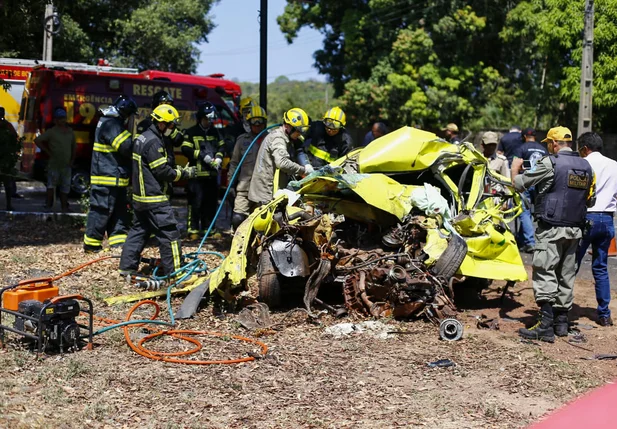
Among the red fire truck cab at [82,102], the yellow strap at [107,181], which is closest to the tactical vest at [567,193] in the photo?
the yellow strap at [107,181]

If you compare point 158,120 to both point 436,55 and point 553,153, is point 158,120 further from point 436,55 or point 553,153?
point 436,55

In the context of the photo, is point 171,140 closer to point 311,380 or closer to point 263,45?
point 263,45

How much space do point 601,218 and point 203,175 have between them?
223 inches

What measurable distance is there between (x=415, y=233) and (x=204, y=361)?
2.57 metres

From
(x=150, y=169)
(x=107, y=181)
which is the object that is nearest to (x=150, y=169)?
(x=150, y=169)

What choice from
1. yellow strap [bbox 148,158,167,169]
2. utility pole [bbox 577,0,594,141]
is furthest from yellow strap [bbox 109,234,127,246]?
utility pole [bbox 577,0,594,141]

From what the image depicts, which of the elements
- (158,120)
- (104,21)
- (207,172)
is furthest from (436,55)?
(158,120)

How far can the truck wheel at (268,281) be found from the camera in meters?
7.30

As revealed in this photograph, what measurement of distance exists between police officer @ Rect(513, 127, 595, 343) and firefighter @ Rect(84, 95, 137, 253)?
486cm

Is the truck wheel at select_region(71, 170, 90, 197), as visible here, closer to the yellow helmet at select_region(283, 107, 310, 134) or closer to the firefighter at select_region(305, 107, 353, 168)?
the firefighter at select_region(305, 107, 353, 168)

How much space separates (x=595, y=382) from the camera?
5.73 metres

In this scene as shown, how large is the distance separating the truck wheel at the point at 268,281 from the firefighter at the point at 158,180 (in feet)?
4.85

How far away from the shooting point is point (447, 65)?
29297mm

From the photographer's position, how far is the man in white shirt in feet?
24.4
